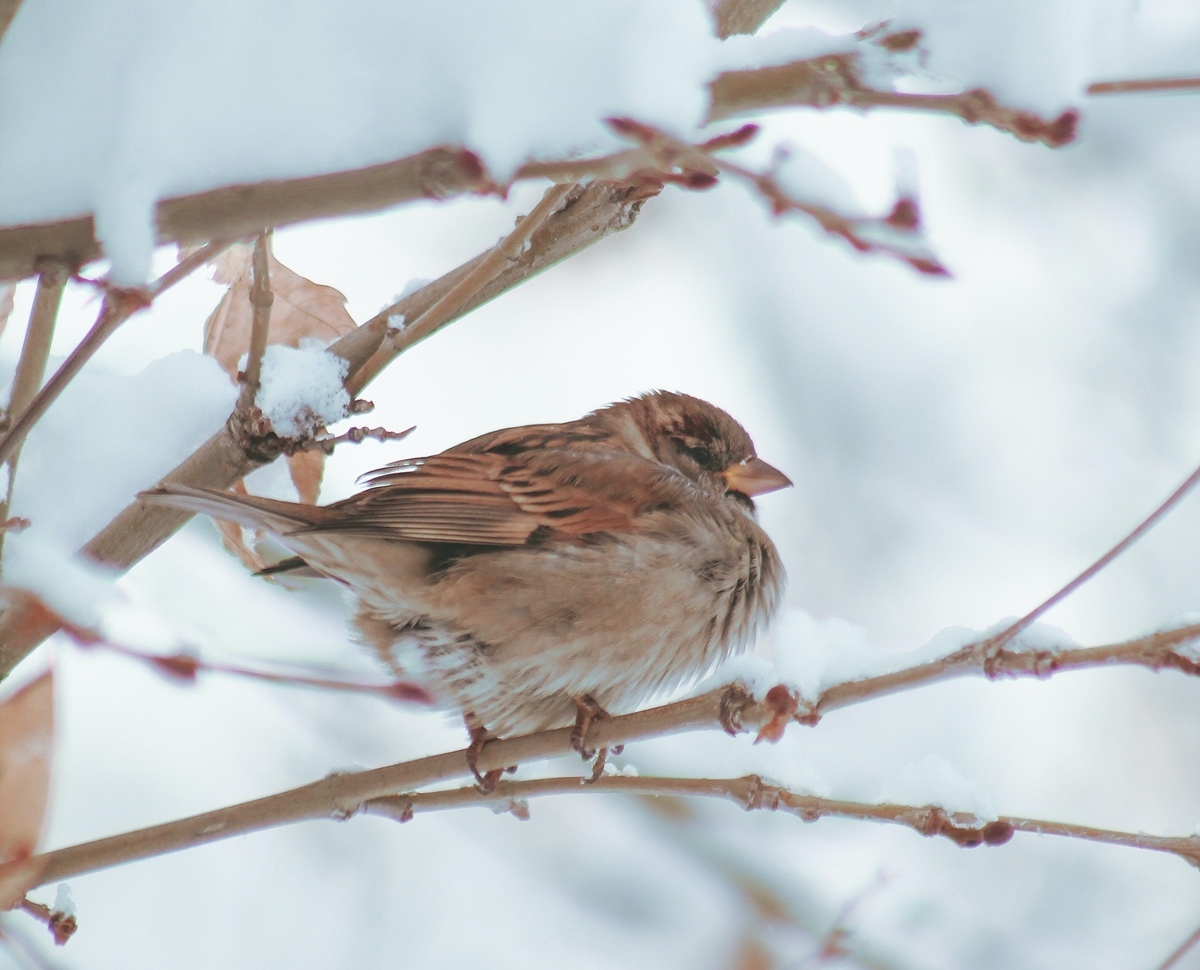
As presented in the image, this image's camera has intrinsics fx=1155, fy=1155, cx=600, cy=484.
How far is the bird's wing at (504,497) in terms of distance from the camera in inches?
104

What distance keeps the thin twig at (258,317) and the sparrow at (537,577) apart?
44 centimetres

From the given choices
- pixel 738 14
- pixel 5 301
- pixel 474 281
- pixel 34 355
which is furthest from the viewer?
pixel 738 14

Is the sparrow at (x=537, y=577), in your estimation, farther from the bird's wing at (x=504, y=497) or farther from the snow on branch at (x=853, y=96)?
the snow on branch at (x=853, y=96)

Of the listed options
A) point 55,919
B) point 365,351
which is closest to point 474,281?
Answer: point 365,351

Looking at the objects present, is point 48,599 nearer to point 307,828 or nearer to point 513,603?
point 513,603

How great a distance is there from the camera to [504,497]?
2.78 metres

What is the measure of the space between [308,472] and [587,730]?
84cm

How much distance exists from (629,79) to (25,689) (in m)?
1.11

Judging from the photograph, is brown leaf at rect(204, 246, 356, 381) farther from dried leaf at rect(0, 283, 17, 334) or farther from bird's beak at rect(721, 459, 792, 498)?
bird's beak at rect(721, 459, 792, 498)

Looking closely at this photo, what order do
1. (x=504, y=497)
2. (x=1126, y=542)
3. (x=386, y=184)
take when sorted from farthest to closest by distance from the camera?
1. (x=504, y=497)
2. (x=1126, y=542)
3. (x=386, y=184)

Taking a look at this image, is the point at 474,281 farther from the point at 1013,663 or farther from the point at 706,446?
the point at 706,446

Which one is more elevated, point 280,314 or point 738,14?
point 738,14

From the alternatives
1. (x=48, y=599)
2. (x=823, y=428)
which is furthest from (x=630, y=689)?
(x=823, y=428)

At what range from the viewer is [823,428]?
5.83 m
